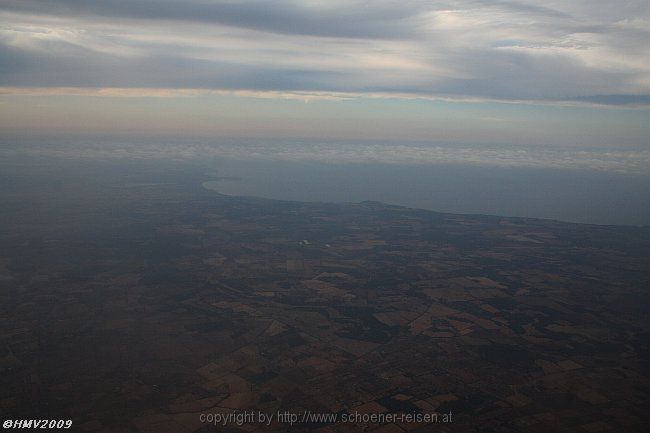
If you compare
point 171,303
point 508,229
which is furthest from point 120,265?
point 508,229

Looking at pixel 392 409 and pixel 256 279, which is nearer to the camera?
pixel 392 409

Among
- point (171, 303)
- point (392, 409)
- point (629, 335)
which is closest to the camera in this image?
point (392, 409)

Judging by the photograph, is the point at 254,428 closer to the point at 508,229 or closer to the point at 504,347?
→ the point at 504,347

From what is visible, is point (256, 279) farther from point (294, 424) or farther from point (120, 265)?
point (294, 424)

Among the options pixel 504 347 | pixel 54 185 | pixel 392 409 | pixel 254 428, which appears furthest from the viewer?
pixel 54 185

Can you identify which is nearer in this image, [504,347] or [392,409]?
[392,409]

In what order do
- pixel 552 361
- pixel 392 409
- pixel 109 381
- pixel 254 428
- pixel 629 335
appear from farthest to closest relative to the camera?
pixel 629 335, pixel 552 361, pixel 109 381, pixel 392 409, pixel 254 428

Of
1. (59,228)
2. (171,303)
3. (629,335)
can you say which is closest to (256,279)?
(171,303)
